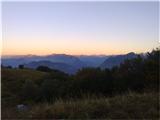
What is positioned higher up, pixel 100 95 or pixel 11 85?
pixel 100 95

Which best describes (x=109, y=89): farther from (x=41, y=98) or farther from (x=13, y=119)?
(x=13, y=119)

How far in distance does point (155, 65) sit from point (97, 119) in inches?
327

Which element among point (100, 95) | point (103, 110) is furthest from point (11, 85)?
point (103, 110)

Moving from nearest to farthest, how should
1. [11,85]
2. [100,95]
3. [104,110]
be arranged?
1. [104,110]
2. [100,95]
3. [11,85]

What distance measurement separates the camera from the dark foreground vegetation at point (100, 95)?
31.2ft

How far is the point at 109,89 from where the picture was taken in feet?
52.4

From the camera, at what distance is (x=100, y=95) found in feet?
46.1

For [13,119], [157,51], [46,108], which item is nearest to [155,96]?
[46,108]

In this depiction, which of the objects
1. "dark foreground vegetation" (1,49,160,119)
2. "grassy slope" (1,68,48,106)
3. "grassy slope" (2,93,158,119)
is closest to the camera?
"grassy slope" (2,93,158,119)

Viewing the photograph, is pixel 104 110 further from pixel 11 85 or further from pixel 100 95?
pixel 11 85

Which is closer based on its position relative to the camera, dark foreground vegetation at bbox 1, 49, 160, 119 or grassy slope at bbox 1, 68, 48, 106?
dark foreground vegetation at bbox 1, 49, 160, 119

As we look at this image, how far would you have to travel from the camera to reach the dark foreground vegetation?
9516 mm

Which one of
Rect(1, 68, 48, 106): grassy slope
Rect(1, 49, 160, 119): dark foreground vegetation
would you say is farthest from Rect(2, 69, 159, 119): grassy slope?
Rect(1, 68, 48, 106): grassy slope

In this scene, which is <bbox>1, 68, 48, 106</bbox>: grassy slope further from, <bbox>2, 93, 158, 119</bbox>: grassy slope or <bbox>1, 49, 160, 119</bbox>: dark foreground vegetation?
<bbox>2, 93, 158, 119</bbox>: grassy slope
